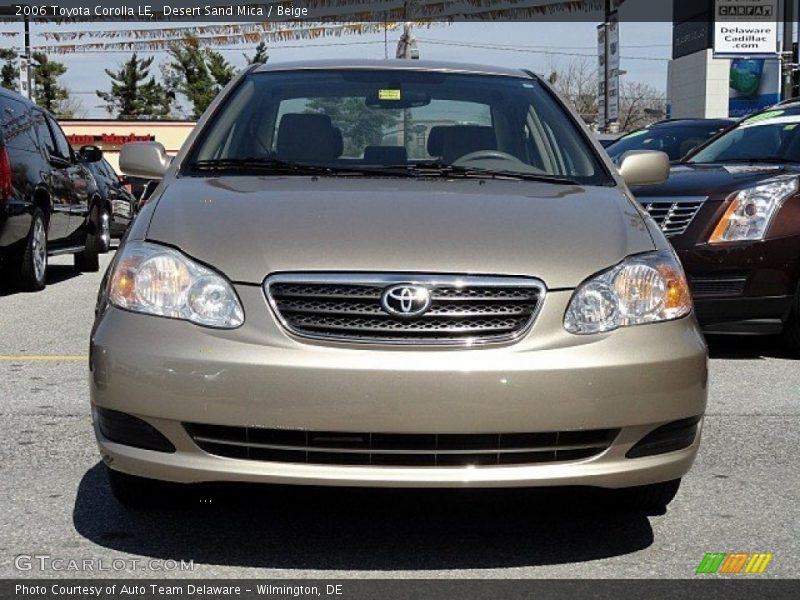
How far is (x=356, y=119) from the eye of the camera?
5242 millimetres

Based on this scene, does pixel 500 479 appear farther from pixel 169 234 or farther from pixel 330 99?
pixel 330 99

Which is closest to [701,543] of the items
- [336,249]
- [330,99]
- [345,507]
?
[345,507]

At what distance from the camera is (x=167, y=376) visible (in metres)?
3.61

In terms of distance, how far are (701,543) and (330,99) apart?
2.39 meters

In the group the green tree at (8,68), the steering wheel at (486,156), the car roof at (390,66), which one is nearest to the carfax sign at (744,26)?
the car roof at (390,66)

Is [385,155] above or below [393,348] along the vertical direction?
above

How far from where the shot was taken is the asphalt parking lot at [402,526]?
380 centimetres

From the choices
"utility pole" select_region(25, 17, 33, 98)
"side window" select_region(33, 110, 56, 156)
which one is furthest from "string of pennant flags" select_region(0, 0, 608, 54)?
"side window" select_region(33, 110, 56, 156)

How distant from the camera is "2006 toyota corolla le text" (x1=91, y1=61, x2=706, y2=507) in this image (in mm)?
3557

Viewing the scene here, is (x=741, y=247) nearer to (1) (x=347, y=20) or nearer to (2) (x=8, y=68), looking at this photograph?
(1) (x=347, y=20)

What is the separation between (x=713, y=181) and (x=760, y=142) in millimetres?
1572

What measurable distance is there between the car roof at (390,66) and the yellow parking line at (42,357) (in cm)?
284

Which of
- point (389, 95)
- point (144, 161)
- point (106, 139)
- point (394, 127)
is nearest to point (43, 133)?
point (144, 161)

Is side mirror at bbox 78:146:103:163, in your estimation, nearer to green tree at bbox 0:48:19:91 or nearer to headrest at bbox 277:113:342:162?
headrest at bbox 277:113:342:162
